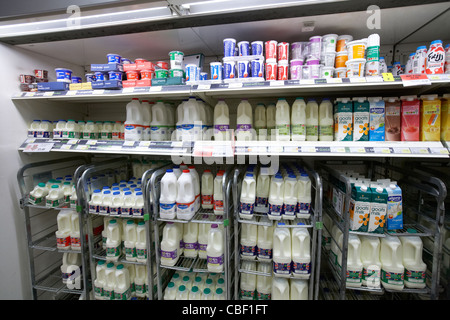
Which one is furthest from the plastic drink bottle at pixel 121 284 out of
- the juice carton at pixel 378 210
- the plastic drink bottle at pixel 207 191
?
the juice carton at pixel 378 210

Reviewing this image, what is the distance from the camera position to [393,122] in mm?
1493

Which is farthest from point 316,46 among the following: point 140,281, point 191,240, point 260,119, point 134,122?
point 140,281

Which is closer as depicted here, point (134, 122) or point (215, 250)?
point (215, 250)

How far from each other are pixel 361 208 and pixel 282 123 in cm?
83

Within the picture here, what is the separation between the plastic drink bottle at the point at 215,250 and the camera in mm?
1624

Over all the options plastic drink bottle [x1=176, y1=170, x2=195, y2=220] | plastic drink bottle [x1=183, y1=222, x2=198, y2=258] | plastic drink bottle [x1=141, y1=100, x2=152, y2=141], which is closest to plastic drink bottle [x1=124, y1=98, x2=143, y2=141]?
plastic drink bottle [x1=141, y1=100, x2=152, y2=141]

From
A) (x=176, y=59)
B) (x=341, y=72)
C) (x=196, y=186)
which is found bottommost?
(x=196, y=186)

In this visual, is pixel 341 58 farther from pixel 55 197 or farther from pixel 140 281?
pixel 55 197

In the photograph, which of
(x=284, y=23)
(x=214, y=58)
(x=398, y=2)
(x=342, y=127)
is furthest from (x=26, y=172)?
(x=398, y=2)

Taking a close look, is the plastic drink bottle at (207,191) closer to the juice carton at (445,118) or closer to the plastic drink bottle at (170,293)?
the plastic drink bottle at (170,293)

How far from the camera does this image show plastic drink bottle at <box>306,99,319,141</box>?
1.58m

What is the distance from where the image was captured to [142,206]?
1697 mm

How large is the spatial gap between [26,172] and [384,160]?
3.57 m
